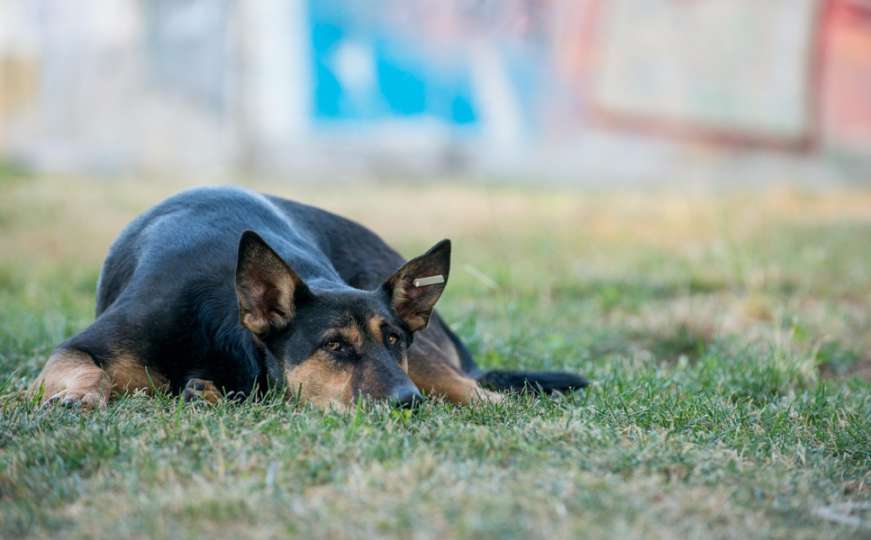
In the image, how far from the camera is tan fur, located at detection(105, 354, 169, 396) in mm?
4711

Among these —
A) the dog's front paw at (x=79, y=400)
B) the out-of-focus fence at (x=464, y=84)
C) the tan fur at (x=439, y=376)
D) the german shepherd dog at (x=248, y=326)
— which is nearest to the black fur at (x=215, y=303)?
the german shepherd dog at (x=248, y=326)

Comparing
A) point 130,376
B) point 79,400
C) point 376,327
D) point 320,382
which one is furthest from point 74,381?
point 376,327

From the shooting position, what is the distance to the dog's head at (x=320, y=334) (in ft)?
14.6

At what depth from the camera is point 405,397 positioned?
4.41m

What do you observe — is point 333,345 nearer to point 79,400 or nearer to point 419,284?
point 419,284

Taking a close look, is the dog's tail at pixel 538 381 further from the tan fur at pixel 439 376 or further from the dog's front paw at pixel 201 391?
the dog's front paw at pixel 201 391

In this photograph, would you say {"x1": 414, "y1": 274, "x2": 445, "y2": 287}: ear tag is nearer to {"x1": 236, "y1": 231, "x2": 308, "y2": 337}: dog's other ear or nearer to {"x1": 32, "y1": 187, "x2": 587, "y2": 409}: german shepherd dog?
{"x1": 32, "y1": 187, "x2": 587, "y2": 409}: german shepherd dog

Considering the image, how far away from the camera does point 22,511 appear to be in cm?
335

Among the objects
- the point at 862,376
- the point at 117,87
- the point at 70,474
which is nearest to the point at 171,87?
the point at 117,87

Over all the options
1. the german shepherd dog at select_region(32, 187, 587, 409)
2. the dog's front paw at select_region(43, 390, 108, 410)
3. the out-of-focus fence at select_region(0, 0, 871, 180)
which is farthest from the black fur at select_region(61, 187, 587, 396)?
the out-of-focus fence at select_region(0, 0, 871, 180)

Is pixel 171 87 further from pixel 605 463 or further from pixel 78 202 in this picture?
pixel 605 463

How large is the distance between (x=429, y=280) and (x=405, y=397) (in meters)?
0.69

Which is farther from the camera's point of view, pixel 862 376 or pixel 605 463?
pixel 862 376

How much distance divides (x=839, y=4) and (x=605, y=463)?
47.1 ft
